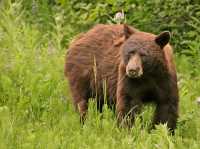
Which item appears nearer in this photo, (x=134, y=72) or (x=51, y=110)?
(x=134, y=72)

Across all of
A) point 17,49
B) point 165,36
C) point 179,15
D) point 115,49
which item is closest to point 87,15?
point 179,15

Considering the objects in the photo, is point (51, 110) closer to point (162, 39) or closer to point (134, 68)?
point (134, 68)

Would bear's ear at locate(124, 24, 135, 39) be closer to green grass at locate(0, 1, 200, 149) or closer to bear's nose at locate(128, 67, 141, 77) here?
bear's nose at locate(128, 67, 141, 77)

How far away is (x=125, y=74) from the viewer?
25.3 feet

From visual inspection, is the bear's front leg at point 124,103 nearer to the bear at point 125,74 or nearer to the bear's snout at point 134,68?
the bear at point 125,74

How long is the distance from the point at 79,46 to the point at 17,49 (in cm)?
89

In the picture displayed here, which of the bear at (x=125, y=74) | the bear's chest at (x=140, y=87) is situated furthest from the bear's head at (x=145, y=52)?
the bear's chest at (x=140, y=87)

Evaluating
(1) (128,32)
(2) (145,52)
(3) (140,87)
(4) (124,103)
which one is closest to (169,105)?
(3) (140,87)

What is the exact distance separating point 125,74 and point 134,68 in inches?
16.8

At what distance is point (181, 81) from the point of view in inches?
372

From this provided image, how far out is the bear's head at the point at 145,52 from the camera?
7465 millimetres

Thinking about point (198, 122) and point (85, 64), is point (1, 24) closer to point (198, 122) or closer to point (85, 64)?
point (85, 64)

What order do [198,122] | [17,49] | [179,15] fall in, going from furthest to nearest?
[179,15]
[17,49]
[198,122]

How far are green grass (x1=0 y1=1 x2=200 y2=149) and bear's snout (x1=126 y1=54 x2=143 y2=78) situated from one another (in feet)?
1.45
